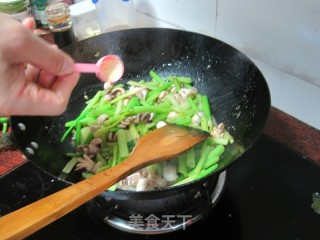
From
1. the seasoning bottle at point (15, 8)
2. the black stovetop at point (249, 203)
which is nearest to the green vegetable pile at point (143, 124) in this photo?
the black stovetop at point (249, 203)

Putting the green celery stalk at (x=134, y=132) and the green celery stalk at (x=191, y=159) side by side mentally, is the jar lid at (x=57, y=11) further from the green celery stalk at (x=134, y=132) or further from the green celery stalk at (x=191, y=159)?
the green celery stalk at (x=191, y=159)

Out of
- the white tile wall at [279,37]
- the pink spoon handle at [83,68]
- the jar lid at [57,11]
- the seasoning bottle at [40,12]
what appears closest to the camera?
the pink spoon handle at [83,68]

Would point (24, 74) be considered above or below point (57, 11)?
above

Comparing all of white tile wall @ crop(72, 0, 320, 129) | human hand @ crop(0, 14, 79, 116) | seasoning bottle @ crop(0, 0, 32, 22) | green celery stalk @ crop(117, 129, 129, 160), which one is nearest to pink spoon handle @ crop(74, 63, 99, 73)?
human hand @ crop(0, 14, 79, 116)

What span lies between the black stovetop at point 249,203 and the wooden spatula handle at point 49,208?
27 centimetres

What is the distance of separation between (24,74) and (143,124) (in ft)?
1.31

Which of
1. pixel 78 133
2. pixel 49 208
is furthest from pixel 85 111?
pixel 49 208

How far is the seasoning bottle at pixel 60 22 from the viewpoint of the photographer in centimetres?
123

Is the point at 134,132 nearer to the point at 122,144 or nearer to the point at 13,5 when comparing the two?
the point at 122,144

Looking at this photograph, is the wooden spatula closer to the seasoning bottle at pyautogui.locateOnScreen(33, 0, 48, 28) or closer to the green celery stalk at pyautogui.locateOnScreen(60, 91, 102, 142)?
A: the green celery stalk at pyautogui.locateOnScreen(60, 91, 102, 142)

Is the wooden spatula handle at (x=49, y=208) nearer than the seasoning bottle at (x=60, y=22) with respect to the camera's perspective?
Yes

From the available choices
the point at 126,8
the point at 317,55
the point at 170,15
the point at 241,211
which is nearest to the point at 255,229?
the point at 241,211

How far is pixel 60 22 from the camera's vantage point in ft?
4.07

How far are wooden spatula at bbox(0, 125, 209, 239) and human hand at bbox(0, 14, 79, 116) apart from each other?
171 millimetres
